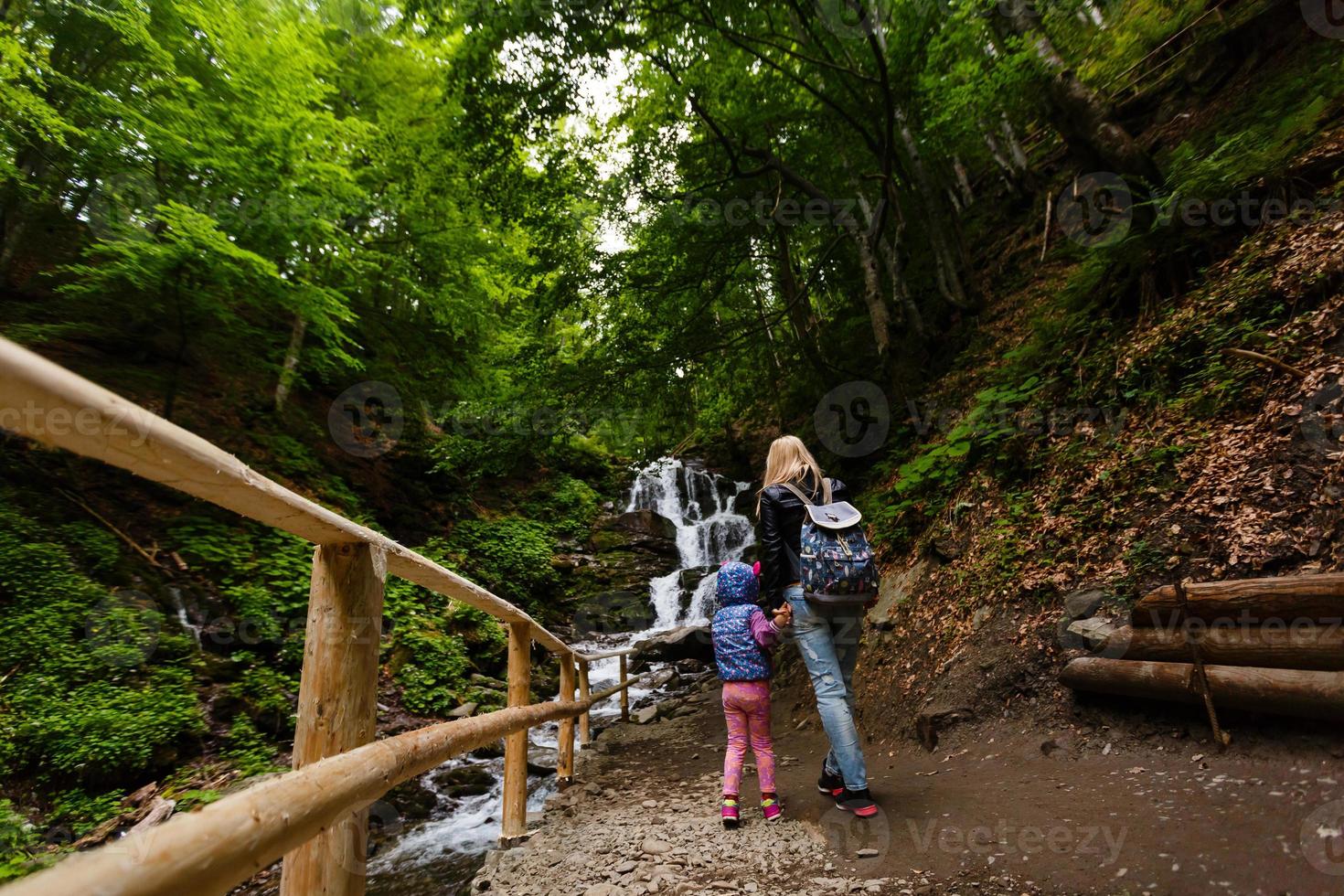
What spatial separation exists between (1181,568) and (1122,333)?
2.88m

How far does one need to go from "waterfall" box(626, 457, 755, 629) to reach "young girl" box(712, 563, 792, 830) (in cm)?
948

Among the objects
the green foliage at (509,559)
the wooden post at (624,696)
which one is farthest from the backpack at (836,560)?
the green foliage at (509,559)

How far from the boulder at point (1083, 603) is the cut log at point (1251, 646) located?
0.45 meters

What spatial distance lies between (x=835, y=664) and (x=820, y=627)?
0.23 meters

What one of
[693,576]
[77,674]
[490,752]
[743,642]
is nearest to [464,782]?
[490,752]

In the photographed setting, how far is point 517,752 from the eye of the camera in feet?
12.9

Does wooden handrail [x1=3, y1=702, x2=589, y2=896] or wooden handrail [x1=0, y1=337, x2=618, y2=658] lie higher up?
wooden handrail [x1=0, y1=337, x2=618, y2=658]

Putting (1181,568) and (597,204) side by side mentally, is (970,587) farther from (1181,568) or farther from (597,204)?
(597,204)

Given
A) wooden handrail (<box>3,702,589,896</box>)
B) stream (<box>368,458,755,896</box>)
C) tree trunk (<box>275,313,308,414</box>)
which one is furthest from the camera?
tree trunk (<box>275,313,308,414</box>)

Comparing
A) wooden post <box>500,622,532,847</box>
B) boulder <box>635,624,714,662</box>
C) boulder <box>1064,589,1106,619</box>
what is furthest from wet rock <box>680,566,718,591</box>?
boulder <box>1064,589,1106,619</box>

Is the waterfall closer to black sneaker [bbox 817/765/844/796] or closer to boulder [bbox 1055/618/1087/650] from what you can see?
boulder [bbox 1055/618/1087/650]

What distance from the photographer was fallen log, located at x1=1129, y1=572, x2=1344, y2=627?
2689mm

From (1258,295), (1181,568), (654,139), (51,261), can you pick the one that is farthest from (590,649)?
(51,261)

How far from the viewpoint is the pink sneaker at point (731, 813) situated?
333 cm
